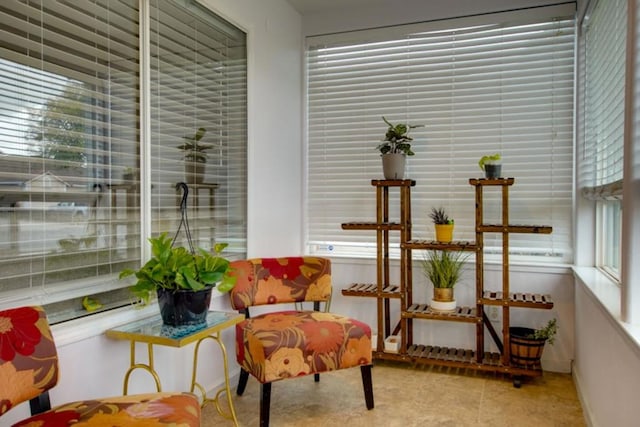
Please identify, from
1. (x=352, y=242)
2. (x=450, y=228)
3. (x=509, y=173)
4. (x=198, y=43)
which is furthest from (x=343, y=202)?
(x=198, y=43)

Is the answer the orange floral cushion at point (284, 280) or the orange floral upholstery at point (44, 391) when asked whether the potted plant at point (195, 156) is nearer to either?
the orange floral cushion at point (284, 280)

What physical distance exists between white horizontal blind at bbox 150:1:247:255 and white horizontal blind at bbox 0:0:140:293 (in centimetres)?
17

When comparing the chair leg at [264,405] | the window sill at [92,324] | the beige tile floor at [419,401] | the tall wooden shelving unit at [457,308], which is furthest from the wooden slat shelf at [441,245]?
the window sill at [92,324]

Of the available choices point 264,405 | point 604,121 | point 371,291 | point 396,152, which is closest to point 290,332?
point 264,405

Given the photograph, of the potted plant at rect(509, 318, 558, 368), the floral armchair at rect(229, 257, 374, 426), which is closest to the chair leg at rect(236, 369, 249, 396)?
the floral armchair at rect(229, 257, 374, 426)

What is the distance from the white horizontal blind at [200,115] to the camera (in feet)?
7.88

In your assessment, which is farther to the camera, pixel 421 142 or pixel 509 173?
pixel 421 142

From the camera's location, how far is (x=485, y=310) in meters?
3.34

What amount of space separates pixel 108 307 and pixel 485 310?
2465mm

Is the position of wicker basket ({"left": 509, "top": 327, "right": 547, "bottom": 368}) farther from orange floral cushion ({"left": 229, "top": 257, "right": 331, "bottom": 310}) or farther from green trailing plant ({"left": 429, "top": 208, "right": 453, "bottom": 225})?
orange floral cushion ({"left": 229, "top": 257, "right": 331, "bottom": 310})

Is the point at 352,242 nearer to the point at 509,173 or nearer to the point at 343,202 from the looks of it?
the point at 343,202

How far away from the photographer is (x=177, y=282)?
1982mm

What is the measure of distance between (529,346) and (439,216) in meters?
0.99

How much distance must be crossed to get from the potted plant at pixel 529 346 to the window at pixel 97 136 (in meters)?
1.98
